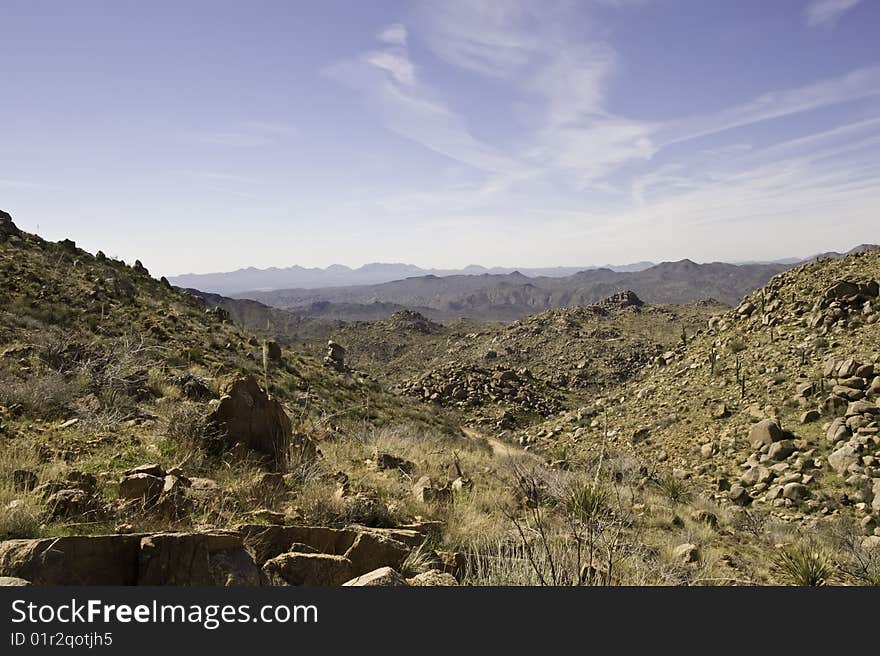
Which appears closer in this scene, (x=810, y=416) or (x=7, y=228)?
(x=810, y=416)

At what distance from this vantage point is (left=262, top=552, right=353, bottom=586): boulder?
3.17 metres

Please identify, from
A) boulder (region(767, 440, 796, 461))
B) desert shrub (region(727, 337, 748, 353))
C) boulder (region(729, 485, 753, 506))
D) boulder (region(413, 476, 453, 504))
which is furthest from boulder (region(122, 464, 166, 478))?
desert shrub (region(727, 337, 748, 353))

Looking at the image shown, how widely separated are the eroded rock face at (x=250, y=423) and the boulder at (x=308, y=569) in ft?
9.29

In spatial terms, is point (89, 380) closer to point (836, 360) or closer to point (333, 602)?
point (333, 602)

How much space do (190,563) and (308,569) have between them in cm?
75

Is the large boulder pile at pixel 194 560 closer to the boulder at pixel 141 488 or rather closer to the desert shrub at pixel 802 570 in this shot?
the boulder at pixel 141 488

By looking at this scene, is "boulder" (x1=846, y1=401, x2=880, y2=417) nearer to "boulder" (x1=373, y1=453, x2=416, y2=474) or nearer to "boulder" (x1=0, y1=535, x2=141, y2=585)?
"boulder" (x1=373, y1=453, x2=416, y2=474)

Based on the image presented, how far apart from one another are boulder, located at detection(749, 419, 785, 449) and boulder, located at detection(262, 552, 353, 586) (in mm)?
12700

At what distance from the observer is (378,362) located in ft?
168

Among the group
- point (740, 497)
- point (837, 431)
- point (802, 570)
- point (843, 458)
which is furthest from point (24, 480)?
point (837, 431)

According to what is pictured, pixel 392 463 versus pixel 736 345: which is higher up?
pixel 736 345

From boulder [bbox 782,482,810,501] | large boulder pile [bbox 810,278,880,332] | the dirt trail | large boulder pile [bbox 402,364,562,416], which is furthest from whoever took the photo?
large boulder pile [bbox 402,364,562,416]

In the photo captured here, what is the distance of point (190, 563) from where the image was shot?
2.86 meters

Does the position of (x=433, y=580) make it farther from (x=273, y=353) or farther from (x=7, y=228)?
(x=7, y=228)
